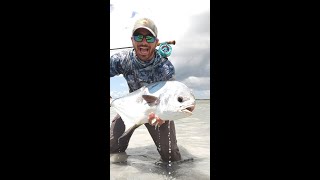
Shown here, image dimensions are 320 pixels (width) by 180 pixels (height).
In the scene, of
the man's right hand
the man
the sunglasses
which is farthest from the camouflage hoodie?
the man's right hand

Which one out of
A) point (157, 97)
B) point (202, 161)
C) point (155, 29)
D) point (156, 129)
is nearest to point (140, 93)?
point (157, 97)

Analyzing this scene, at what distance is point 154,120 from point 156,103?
138 mm

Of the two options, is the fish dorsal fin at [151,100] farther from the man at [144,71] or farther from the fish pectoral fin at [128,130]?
the fish pectoral fin at [128,130]

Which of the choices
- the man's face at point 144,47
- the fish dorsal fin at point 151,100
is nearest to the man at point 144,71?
the man's face at point 144,47

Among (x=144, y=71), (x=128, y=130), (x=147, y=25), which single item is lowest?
(x=128, y=130)

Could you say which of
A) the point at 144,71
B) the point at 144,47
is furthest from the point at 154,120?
the point at 144,47

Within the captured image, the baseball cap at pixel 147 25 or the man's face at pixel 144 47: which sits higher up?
the baseball cap at pixel 147 25

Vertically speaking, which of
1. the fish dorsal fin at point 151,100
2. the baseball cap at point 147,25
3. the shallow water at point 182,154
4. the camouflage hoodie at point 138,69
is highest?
the baseball cap at point 147,25

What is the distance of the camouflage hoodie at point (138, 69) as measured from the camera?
2885mm

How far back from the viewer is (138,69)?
294 cm

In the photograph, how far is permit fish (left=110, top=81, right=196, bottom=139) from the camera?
270 centimetres

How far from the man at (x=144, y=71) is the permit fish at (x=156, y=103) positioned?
8 centimetres

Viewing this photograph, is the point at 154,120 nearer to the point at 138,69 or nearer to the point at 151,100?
the point at 151,100
